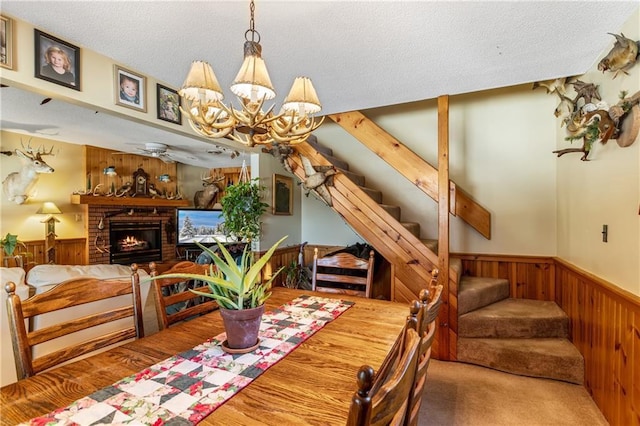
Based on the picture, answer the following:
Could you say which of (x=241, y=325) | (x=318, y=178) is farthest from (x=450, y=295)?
(x=241, y=325)

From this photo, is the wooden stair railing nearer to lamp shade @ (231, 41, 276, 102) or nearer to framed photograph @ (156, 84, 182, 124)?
framed photograph @ (156, 84, 182, 124)

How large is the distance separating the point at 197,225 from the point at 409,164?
4.57 meters

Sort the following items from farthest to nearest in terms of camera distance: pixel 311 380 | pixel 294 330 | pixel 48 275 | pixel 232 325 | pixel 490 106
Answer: pixel 490 106, pixel 48 275, pixel 294 330, pixel 232 325, pixel 311 380

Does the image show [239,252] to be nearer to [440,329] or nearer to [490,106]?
[440,329]

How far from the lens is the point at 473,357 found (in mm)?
2562

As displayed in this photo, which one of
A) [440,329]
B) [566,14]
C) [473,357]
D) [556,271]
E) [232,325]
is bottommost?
[473,357]

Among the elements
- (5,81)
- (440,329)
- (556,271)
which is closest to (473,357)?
(440,329)

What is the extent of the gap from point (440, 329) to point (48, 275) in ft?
10.4

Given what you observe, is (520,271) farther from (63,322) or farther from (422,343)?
(63,322)

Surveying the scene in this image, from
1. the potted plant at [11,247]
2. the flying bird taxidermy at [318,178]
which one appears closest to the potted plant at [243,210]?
the flying bird taxidermy at [318,178]

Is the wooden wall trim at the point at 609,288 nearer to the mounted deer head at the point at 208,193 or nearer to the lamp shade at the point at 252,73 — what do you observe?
the lamp shade at the point at 252,73

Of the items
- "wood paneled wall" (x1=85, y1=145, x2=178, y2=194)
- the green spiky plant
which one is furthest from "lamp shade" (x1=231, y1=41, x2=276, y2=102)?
"wood paneled wall" (x1=85, y1=145, x2=178, y2=194)

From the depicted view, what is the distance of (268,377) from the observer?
1009mm

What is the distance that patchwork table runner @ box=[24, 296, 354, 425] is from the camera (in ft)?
2.64
